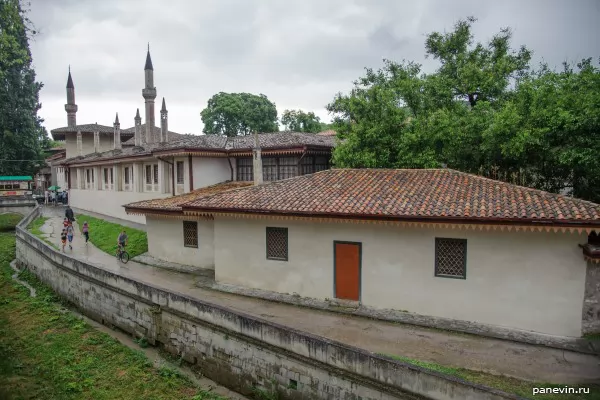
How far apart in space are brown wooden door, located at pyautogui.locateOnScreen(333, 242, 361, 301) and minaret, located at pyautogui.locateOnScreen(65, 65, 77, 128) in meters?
42.1

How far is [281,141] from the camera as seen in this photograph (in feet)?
67.4

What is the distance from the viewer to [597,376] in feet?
25.8

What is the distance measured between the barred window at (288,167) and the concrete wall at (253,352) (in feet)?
31.7

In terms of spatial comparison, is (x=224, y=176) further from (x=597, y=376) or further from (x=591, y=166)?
(x=597, y=376)

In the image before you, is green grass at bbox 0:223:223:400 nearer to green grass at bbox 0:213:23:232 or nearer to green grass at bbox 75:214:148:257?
green grass at bbox 75:214:148:257

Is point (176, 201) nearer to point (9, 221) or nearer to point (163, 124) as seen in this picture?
point (163, 124)

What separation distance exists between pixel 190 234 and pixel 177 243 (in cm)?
Answer: 87

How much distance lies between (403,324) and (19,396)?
9376 millimetres

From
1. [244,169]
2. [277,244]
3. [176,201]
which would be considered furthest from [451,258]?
[244,169]

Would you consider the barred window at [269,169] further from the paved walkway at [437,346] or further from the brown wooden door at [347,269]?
the brown wooden door at [347,269]

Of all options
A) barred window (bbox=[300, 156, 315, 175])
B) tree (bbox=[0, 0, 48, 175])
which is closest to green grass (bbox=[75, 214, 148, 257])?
barred window (bbox=[300, 156, 315, 175])

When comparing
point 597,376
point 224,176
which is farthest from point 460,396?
point 224,176

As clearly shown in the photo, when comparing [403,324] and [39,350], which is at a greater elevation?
[403,324]

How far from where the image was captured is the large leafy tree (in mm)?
12359
